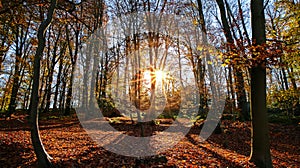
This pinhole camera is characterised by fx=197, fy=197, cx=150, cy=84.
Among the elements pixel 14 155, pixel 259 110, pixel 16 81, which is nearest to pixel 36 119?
pixel 14 155

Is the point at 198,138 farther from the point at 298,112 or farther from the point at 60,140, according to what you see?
the point at 298,112

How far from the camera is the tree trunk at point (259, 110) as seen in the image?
531cm

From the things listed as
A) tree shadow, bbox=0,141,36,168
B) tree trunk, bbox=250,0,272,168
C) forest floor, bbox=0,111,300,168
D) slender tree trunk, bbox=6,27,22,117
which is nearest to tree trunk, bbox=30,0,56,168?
forest floor, bbox=0,111,300,168

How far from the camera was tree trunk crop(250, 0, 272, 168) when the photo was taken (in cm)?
531

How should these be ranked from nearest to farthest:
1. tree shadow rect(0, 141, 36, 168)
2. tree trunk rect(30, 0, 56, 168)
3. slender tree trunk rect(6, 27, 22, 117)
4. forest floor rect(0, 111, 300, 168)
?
1. tree trunk rect(30, 0, 56, 168)
2. tree shadow rect(0, 141, 36, 168)
3. forest floor rect(0, 111, 300, 168)
4. slender tree trunk rect(6, 27, 22, 117)

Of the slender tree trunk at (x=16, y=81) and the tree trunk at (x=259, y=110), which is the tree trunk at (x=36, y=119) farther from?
the slender tree trunk at (x=16, y=81)

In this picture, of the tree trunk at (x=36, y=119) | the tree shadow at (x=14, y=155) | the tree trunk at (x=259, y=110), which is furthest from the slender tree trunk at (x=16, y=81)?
the tree trunk at (x=259, y=110)

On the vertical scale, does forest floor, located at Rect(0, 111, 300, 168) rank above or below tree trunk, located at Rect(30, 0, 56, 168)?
below

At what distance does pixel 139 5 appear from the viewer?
12.3 m

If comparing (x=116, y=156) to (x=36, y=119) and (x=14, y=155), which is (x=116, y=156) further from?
(x=14, y=155)

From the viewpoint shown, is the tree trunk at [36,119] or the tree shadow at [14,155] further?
the tree shadow at [14,155]

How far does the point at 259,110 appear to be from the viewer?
5.32 m

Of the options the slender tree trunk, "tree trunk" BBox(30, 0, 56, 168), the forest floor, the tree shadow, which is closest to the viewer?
"tree trunk" BBox(30, 0, 56, 168)

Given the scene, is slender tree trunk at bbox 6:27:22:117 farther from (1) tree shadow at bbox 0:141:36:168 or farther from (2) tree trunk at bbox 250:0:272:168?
(2) tree trunk at bbox 250:0:272:168
